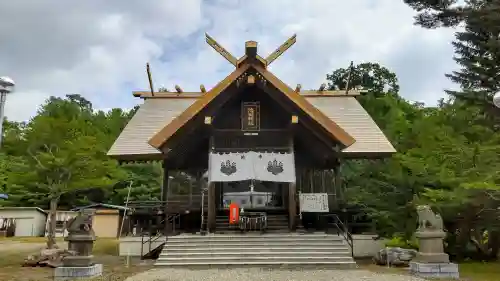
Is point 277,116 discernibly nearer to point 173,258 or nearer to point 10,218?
point 173,258

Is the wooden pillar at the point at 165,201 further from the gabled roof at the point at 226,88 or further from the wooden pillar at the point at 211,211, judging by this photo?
the wooden pillar at the point at 211,211

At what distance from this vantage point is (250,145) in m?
15.1

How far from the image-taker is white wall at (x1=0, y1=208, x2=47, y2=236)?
29.7 metres

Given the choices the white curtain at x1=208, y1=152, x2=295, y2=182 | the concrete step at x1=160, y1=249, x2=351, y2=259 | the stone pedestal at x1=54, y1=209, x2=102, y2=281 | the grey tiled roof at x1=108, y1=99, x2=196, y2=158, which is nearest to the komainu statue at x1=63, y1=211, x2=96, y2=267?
the stone pedestal at x1=54, y1=209, x2=102, y2=281

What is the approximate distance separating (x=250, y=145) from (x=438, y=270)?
768 cm

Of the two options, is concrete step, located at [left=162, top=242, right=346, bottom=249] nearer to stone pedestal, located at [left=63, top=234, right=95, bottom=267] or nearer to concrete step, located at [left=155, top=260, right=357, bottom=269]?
concrete step, located at [left=155, top=260, right=357, bottom=269]

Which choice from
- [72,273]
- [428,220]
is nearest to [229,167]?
[72,273]

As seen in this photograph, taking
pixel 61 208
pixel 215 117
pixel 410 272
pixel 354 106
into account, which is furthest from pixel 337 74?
pixel 410 272

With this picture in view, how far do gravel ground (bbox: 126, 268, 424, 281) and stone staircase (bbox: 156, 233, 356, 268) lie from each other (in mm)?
571

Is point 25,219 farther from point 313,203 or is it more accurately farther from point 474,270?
point 474,270

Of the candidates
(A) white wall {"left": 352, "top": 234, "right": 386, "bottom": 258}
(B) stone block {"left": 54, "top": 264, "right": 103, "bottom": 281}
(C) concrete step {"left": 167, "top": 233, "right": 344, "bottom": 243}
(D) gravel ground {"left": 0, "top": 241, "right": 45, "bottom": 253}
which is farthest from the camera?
(D) gravel ground {"left": 0, "top": 241, "right": 45, "bottom": 253}

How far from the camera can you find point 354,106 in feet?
63.3

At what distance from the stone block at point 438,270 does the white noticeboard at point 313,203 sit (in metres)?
4.73

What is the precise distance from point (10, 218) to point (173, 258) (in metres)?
24.2
